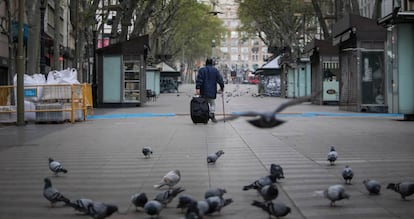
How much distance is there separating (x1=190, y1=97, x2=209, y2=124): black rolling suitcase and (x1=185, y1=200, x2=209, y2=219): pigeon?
12.5 m

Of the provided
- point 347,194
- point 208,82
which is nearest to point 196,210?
point 347,194

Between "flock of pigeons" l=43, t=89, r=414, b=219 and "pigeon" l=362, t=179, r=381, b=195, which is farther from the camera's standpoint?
"pigeon" l=362, t=179, r=381, b=195

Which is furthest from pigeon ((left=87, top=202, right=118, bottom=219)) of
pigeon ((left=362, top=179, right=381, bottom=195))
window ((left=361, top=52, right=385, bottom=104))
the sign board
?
window ((left=361, top=52, right=385, bottom=104))

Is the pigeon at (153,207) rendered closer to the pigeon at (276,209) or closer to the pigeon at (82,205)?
the pigeon at (82,205)

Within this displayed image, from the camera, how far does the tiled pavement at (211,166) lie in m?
6.57

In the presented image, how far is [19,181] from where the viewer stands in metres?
8.38

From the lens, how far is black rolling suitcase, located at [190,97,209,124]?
17.8 meters

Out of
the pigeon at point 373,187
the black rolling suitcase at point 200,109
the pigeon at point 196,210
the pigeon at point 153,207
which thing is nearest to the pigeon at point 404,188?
the pigeon at point 373,187

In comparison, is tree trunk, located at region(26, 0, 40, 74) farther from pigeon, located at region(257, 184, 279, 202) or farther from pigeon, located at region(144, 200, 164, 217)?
pigeon, located at region(257, 184, 279, 202)

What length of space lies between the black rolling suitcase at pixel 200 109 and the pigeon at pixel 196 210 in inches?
492

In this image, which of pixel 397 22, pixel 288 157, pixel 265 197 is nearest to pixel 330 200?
pixel 265 197

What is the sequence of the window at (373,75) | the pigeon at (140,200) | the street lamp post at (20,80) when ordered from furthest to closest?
the window at (373,75)
the street lamp post at (20,80)
the pigeon at (140,200)

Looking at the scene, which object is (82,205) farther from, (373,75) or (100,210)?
Result: (373,75)

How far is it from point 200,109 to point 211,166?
8467 millimetres
